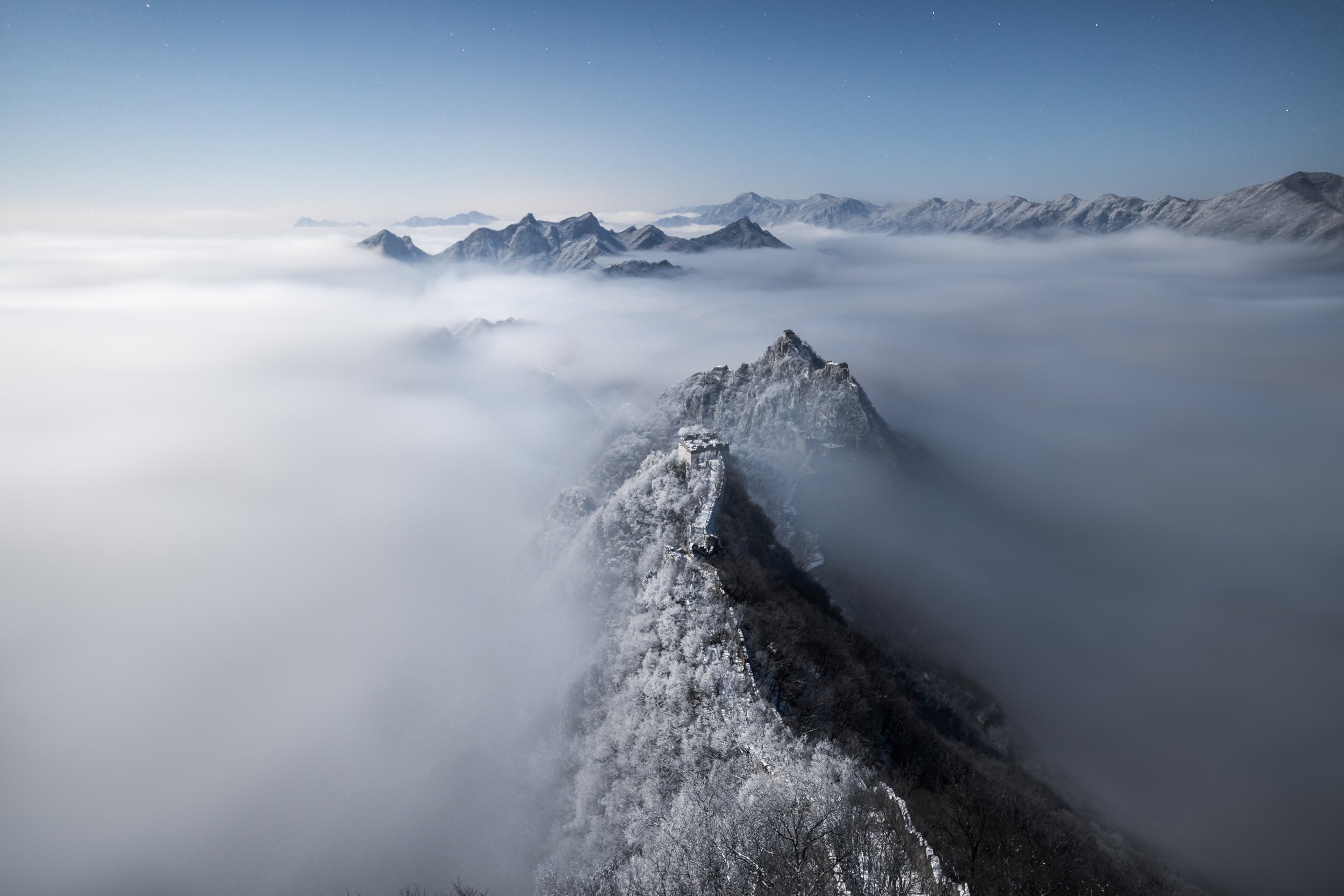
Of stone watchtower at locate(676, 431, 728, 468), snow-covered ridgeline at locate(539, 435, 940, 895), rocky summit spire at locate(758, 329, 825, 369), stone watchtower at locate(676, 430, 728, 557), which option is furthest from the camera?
rocky summit spire at locate(758, 329, 825, 369)

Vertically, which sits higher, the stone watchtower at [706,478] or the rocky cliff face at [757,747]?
the stone watchtower at [706,478]

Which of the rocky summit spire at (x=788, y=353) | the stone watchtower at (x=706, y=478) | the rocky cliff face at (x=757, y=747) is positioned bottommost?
the rocky cliff face at (x=757, y=747)

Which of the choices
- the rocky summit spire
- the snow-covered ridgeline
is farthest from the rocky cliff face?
the rocky summit spire

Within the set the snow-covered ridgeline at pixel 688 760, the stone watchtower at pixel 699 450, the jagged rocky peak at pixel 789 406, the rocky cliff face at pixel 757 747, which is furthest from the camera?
the jagged rocky peak at pixel 789 406

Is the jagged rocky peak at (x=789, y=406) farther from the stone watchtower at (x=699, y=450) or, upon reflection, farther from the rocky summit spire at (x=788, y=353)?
the stone watchtower at (x=699, y=450)

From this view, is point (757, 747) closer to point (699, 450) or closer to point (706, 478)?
point (706, 478)

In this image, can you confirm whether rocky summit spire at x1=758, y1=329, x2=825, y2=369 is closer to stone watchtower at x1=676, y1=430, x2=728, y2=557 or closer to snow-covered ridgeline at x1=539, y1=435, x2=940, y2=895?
stone watchtower at x1=676, y1=430, x2=728, y2=557

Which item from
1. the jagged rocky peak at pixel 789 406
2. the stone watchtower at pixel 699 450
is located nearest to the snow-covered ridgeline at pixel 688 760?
the stone watchtower at pixel 699 450

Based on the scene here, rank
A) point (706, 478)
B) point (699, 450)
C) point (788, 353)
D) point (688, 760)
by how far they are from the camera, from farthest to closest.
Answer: point (788, 353) < point (699, 450) < point (706, 478) < point (688, 760)

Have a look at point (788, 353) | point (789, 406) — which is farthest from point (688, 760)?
point (788, 353)
